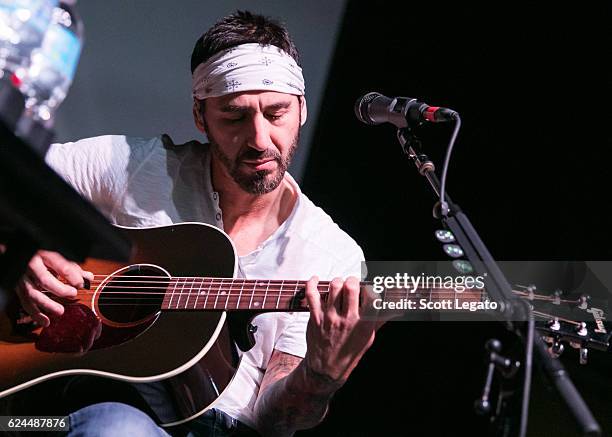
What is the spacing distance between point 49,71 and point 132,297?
3.30 ft

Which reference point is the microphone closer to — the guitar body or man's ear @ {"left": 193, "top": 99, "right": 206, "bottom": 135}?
the guitar body

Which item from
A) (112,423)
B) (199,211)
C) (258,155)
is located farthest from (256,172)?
(112,423)

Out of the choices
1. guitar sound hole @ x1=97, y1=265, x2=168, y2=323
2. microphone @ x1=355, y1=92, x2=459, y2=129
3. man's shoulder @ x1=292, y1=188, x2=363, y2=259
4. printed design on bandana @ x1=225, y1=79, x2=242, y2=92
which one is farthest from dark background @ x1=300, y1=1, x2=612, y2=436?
guitar sound hole @ x1=97, y1=265, x2=168, y2=323

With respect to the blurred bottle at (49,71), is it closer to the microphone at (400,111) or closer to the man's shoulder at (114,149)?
the microphone at (400,111)

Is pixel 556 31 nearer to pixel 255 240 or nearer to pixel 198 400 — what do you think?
pixel 255 240

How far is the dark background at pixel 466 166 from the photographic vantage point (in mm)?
1922

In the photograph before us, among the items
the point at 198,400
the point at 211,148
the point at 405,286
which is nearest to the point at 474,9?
the point at 211,148

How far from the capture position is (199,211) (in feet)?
6.26

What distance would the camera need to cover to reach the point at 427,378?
2.09m

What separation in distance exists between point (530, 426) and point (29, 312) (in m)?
1.40

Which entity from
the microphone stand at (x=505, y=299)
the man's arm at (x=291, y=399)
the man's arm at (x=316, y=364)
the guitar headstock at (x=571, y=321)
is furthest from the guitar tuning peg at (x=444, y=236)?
the man's arm at (x=291, y=399)

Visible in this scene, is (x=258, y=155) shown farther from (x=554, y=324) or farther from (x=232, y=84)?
(x=554, y=324)

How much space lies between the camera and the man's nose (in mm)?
1788

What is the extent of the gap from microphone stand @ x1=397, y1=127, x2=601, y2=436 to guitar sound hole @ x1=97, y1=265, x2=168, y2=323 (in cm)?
69
